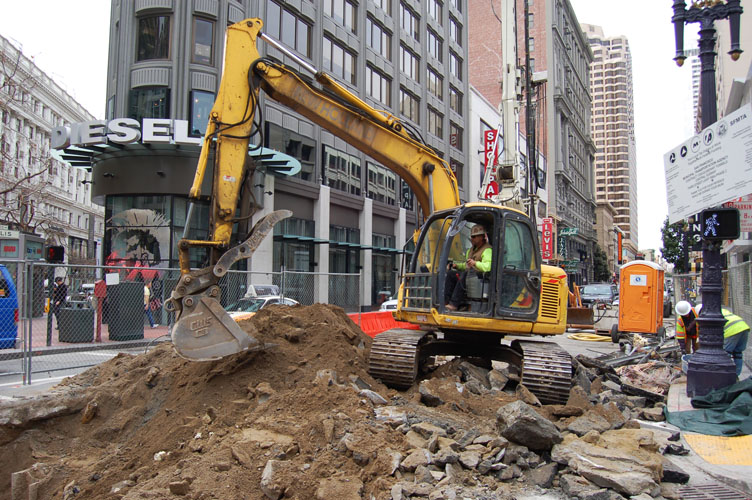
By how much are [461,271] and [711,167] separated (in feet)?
11.5

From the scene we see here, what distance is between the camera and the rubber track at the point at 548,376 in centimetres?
654

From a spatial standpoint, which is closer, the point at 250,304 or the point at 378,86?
the point at 250,304

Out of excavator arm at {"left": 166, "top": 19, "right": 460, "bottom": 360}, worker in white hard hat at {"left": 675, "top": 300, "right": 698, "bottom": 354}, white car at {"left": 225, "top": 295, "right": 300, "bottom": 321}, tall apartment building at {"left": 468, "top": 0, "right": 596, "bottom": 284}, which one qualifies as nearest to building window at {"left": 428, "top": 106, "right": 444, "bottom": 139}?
tall apartment building at {"left": 468, "top": 0, "right": 596, "bottom": 284}

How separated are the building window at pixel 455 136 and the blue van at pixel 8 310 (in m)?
34.9

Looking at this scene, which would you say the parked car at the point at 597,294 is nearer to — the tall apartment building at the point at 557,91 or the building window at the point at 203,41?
the building window at the point at 203,41

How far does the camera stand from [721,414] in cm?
668

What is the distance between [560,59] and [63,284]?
6857 cm

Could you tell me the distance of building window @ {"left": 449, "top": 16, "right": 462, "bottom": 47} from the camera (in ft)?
141

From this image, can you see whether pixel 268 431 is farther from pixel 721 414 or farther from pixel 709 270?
pixel 709 270

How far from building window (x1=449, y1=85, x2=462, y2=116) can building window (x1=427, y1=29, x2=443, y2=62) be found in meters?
2.67

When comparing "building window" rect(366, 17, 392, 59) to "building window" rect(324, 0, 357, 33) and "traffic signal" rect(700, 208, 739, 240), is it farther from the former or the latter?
"traffic signal" rect(700, 208, 739, 240)

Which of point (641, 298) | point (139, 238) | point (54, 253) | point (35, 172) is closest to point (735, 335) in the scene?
point (641, 298)

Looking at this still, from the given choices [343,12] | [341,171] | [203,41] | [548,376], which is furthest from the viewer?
[343,12]

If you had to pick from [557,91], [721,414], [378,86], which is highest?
[557,91]
